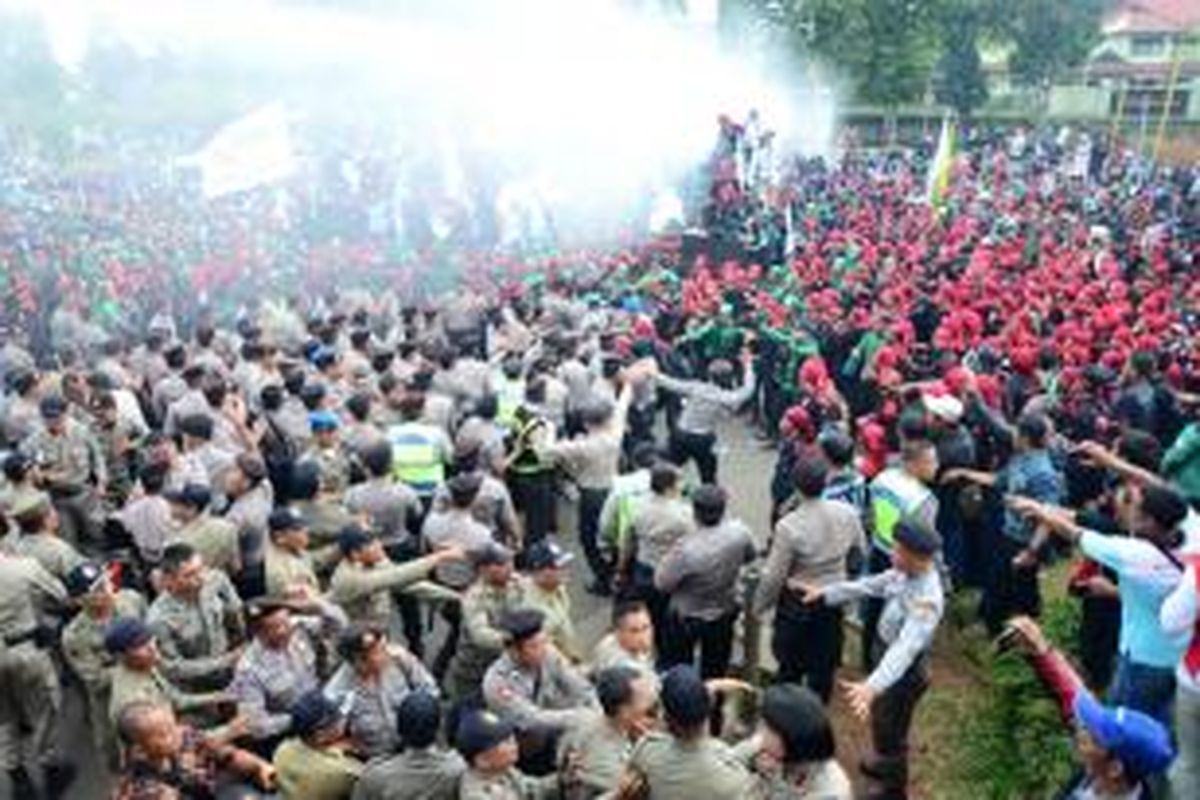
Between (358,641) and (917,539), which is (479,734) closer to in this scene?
(358,641)

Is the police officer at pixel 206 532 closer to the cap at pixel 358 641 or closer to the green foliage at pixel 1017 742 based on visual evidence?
the cap at pixel 358 641

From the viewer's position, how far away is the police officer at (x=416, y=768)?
4715 mm

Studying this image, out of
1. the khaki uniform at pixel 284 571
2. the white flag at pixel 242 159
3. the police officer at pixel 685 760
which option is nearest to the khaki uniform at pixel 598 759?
the police officer at pixel 685 760

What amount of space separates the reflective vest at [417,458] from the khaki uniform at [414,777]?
13.3ft

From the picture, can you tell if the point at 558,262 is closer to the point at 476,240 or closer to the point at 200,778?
the point at 476,240

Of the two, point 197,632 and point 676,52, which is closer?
point 197,632

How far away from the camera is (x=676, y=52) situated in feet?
108

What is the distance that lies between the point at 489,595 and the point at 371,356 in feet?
16.0

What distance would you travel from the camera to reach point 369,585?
21.2ft

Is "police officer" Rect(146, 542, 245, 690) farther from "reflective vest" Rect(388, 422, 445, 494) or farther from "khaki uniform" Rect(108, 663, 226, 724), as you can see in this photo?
"reflective vest" Rect(388, 422, 445, 494)

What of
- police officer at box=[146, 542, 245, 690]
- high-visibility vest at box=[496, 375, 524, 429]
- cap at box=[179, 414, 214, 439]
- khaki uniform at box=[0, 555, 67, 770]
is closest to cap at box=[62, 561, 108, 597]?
police officer at box=[146, 542, 245, 690]

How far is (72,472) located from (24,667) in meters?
2.49

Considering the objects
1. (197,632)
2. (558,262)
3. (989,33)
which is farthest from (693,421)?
(989,33)

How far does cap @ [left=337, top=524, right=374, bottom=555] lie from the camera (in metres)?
6.53
